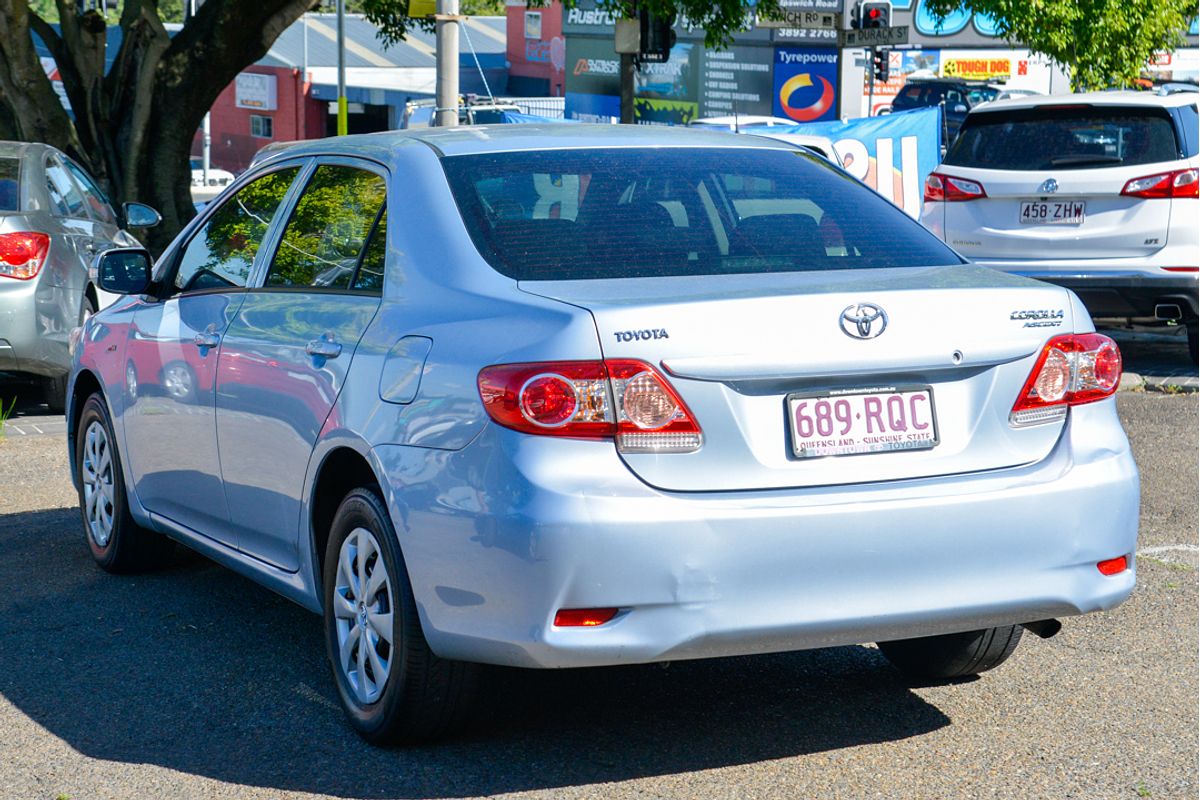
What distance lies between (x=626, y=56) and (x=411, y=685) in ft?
45.6

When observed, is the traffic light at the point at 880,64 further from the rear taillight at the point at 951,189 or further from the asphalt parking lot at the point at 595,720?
the asphalt parking lot at the point at 595,720

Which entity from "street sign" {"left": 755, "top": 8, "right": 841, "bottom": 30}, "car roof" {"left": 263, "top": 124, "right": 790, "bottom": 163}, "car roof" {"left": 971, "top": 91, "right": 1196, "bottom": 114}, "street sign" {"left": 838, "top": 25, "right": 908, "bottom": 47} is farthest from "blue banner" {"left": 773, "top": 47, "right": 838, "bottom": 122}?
"car roof" {"left": 263, "top": 124, "right": 790, "bottom": 163}

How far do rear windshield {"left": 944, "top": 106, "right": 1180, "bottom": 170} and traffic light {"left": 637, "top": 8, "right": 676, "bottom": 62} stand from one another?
225 inches

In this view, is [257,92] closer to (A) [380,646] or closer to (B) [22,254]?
(B) [22,254]

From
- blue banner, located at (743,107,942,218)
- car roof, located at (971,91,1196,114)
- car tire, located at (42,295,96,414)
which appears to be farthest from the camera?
blue banner, located at (743,107,942,218)

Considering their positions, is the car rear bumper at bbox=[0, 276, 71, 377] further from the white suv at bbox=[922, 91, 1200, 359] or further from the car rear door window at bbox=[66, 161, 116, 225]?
the white suv at bbox=[922, 91, 1200, 359]

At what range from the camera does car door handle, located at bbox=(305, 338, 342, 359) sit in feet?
14.9

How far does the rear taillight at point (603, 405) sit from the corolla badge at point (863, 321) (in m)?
0.44

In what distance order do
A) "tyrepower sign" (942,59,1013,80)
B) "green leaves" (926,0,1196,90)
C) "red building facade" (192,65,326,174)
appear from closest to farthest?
"green leaves" (926,0,1196,90), "tyrepower sign" (942,59,1013,80), "red building facade" (192,65,326,174)

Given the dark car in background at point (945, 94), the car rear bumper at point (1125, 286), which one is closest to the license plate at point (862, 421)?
the car rear bumper at point (1125, 286)

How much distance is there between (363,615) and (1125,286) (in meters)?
8.09

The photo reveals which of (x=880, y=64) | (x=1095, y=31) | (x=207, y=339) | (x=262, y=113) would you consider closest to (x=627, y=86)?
(x=1095, y=31)

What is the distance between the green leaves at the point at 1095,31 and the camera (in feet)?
70.5

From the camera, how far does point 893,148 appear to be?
1867 cm
